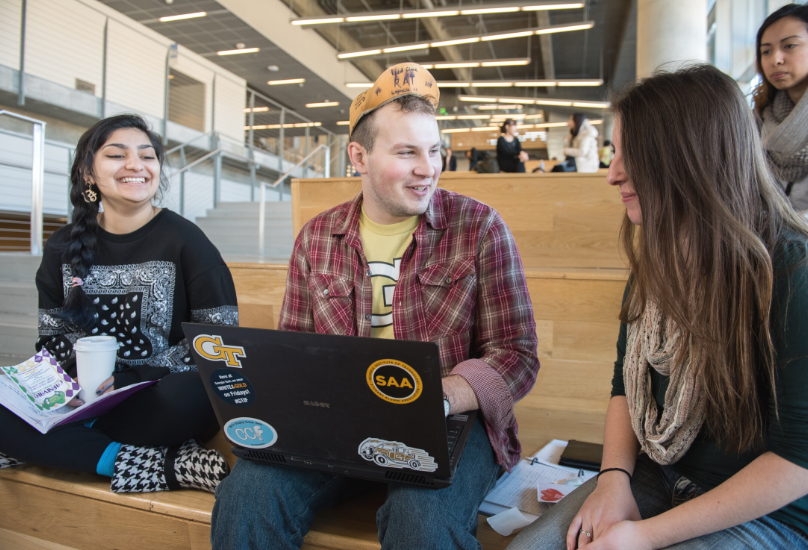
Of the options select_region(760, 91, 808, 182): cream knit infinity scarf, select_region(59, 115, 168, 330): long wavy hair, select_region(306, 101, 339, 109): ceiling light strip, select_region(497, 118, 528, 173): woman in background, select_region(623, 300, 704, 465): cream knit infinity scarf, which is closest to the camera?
select_region(623, 300, 704, 465): cream knit infinity scarf

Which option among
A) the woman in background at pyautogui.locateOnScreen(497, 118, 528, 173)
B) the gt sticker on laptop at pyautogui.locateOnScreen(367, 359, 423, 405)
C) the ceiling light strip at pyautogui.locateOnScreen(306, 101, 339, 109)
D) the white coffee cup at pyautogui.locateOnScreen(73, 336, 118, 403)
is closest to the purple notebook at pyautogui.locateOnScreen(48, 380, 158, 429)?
the white coffee cup at pyautogui.locateOnScreen(73, 336, 118, 403)

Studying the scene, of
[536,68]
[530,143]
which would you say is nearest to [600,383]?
[536,68]

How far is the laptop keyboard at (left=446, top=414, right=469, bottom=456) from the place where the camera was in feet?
3.02

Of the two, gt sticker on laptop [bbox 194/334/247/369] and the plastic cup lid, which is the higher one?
gt sticker on laptop [bbox 194/334/247/369]

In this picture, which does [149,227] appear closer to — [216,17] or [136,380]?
[136,380]

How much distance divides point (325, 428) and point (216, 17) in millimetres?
7724

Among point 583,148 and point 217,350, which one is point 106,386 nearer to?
point 217,350

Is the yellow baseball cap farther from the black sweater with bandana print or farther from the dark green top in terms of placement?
the dark green top

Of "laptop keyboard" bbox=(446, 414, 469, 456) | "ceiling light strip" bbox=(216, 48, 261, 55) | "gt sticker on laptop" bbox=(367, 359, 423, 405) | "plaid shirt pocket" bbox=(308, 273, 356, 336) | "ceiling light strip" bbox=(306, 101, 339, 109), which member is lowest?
"laptop keyboard" bbox=(446, 414, 469, 456)

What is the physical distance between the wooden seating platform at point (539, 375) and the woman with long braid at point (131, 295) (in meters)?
0.11

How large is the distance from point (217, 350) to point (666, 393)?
73cm

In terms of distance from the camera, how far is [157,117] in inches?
314

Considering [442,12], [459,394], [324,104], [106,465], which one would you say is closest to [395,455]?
[459,394]

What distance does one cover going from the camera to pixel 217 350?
2.76 feet
